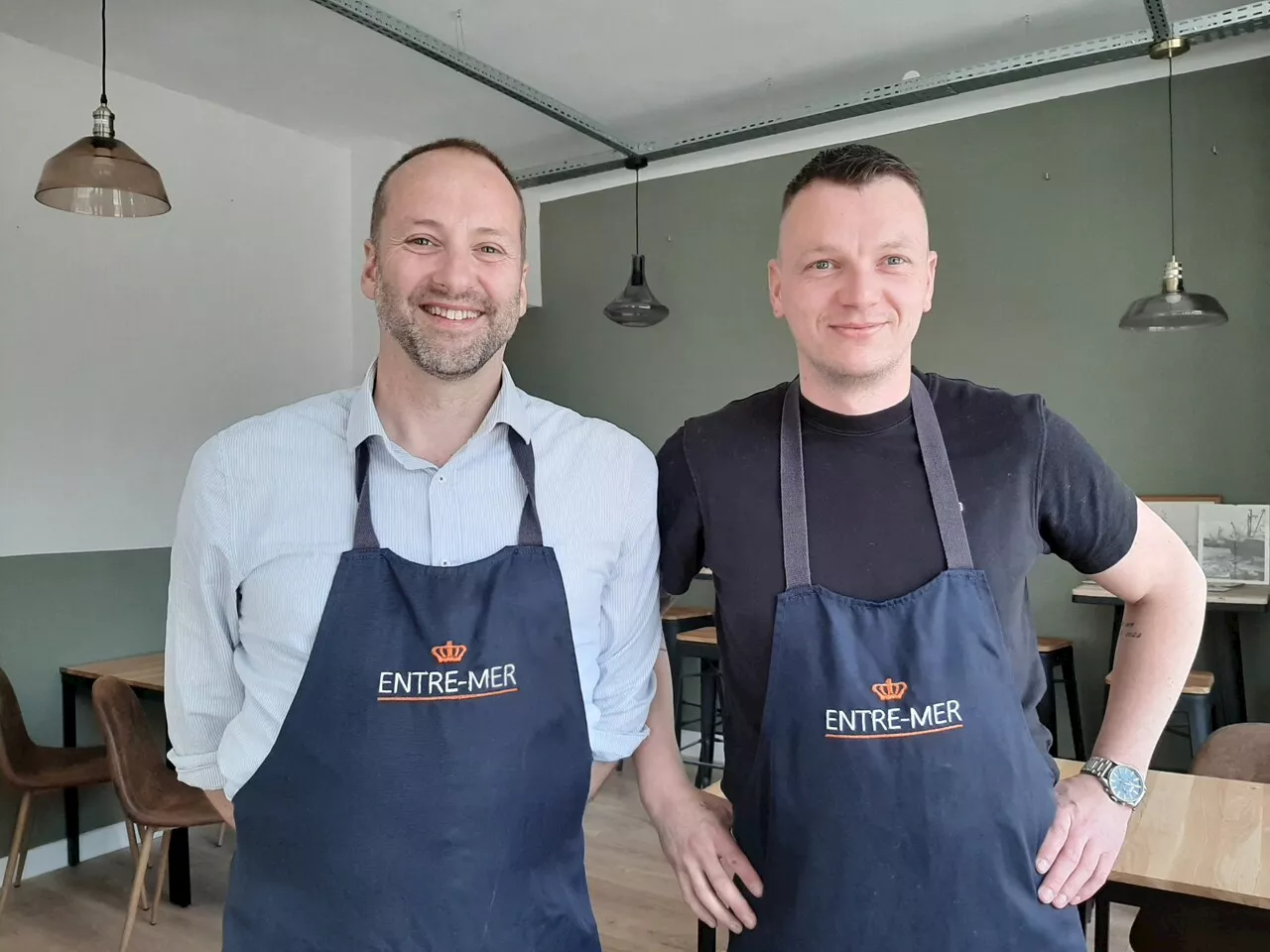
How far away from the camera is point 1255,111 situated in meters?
4.39

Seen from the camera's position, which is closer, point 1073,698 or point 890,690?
point 890,690

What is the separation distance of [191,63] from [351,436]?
3977 millimetres

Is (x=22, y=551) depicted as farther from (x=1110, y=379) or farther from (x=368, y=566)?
(x=1110, y=379)

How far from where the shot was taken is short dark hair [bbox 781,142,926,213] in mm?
1330

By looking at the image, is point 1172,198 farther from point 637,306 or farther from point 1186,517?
point 637,306

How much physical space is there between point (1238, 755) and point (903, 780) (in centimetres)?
192

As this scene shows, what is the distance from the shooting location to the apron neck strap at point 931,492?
1.28 meters

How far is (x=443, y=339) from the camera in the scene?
1.38 meters

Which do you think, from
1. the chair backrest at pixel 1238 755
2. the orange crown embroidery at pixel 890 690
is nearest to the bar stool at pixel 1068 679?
the chair backrest at pixel 1238 755

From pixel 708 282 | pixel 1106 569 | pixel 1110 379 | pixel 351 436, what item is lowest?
pixel 1106 569

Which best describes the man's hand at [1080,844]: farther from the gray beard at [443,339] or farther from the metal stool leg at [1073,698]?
the metal stool leg at [1073,698]

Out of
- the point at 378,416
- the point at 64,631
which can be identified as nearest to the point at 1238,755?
the point at 378,416

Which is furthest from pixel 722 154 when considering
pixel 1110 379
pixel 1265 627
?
pixel 1265 627

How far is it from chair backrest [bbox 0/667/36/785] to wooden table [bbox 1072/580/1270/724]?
4.32 metres
